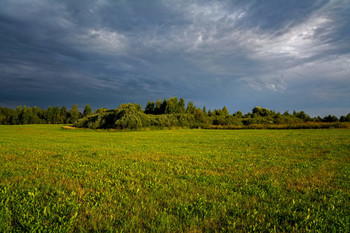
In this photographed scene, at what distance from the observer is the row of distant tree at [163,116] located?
172ft

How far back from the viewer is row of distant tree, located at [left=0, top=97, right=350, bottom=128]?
52.3m

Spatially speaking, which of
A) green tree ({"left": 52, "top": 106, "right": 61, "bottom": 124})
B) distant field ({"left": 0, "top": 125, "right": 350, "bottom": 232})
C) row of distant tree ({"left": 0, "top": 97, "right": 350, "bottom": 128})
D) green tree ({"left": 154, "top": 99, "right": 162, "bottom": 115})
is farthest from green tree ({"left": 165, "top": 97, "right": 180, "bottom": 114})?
green tree ({"left": 52, "top": 106, "right": 61, "bottom": 124})

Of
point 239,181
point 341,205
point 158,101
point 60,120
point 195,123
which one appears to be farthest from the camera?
point 60,120

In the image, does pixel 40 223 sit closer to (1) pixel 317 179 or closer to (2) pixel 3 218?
(2) pixel 3 218

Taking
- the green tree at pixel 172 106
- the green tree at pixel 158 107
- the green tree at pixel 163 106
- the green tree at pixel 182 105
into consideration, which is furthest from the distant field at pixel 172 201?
the green tree at pixel 158 107

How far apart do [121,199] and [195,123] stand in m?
61.2

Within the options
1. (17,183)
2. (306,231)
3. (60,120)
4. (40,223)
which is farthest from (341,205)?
(60,120)

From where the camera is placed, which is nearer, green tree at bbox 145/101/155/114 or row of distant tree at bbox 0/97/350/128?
row of distant tree at bbox 0/97/350/128

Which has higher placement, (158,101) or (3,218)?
(158,101)

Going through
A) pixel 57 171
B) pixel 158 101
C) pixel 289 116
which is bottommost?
pixel 57 171

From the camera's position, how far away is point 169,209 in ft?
13.5

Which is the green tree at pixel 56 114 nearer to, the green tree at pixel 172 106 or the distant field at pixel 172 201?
the green tree at pixel 172 106

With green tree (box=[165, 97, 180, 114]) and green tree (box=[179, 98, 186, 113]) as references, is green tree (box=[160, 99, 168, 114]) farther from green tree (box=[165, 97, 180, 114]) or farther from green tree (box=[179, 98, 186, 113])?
green tree (box=[179, 98, 186, 113])

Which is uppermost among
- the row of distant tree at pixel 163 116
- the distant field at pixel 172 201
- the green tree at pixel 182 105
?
the green tree at pixel 182 105
